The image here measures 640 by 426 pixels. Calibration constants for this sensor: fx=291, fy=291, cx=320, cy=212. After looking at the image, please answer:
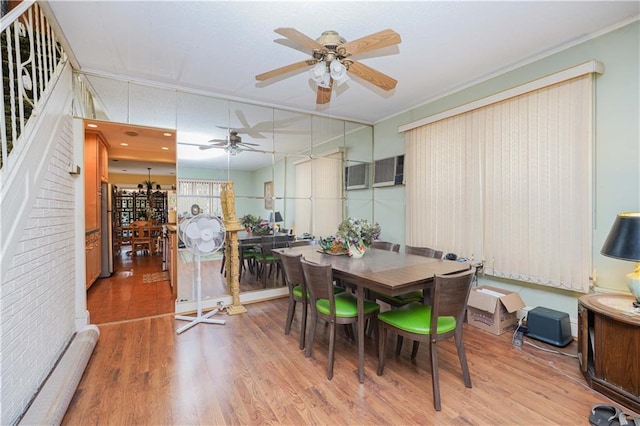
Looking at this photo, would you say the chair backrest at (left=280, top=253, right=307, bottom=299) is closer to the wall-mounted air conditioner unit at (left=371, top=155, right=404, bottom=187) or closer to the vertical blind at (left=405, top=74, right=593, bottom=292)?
the vertical blind at (left=405, top=74, right=593, bottom=292)

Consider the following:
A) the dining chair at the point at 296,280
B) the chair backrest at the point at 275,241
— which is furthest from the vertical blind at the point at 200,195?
the dining chair at the point at 296,280

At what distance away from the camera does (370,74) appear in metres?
2.49

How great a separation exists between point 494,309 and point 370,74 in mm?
2579

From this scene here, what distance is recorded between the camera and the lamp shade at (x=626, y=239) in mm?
1960

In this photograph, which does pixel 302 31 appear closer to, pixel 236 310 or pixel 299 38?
pixel 299 38

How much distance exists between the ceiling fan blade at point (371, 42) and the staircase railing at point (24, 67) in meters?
1.93

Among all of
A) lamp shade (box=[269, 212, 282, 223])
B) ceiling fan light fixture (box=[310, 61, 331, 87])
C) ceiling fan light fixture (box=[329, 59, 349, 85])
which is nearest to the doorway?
lamp shade (box=[269, 212, 282, 223])

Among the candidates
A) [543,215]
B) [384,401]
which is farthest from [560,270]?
[384,401]

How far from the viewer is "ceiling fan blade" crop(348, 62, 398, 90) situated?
2.37 meters

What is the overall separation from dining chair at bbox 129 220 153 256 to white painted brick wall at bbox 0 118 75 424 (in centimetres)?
498

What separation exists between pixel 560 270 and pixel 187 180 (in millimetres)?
4139

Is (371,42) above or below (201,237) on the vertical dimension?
above

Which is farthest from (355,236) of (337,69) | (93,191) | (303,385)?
(93,191)

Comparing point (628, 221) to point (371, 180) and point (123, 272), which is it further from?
point (123, 272)
